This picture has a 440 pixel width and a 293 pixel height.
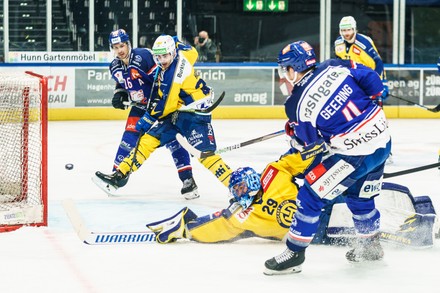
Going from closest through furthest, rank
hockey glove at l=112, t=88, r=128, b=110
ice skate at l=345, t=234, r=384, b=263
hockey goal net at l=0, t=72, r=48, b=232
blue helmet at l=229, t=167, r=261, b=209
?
ice skate at l=345, t=234, r=384, b=263
blue helmet at l=229, t=167, r=261, b=209
hockey goal net at l=0, t=72, r=48, b=232
hockey glove at l=112, t=88, r=128, b=110

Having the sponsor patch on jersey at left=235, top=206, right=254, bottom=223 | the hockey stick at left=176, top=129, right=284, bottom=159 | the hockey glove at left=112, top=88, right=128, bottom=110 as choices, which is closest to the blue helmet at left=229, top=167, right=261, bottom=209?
the sponsor patch on jersey at left=235, top=206, right=254, bottom=223

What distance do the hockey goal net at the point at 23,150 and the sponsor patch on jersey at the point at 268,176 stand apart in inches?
49.9

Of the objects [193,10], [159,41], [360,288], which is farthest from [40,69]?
[360,288]

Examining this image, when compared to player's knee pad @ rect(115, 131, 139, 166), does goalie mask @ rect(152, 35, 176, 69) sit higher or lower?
higher

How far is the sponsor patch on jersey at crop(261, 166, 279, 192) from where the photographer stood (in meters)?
4.75

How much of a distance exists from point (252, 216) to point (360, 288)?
85 centimetres

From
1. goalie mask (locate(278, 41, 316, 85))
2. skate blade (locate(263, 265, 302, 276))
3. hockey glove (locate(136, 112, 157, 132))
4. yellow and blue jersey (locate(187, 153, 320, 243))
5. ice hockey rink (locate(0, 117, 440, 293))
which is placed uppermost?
goalie mask (locate(278, 41, 316, 85))

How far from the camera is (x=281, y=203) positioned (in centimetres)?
470

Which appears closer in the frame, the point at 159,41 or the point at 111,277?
the point at 111,277

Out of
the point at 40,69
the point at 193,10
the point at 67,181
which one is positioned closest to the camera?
the point at 67,181

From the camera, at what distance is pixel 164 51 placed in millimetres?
5883

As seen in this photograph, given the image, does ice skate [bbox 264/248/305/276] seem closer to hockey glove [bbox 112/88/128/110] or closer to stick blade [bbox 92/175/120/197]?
stick blade [bbox 92/175/120/197]

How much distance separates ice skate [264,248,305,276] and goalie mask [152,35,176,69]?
6.68ft

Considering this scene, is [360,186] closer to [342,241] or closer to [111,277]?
[342,241]
